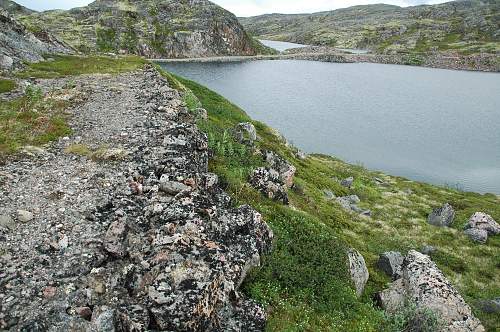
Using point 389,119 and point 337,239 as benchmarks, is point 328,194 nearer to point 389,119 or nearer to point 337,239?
point 337,239

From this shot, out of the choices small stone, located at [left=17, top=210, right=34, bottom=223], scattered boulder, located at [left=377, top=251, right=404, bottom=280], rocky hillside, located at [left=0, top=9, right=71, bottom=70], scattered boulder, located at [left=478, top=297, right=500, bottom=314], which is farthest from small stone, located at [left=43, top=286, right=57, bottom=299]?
rocky hillside, located at [left=0, top=9, right=71, bottom=70]

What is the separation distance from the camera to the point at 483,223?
4478cm

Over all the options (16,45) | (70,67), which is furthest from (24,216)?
(16,45)

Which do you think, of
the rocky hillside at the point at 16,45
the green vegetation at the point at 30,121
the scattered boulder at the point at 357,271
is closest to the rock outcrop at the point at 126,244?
the green vegetation at the point at 30,121

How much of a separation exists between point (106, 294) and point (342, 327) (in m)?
11.0

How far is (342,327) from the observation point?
19.1 m

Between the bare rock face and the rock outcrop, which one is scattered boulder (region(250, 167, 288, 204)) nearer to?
the rock outcrop

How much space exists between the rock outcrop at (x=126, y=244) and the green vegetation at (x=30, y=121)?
73.2 inches

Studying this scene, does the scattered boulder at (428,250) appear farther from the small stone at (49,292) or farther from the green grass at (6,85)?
the green grass at (6,85)

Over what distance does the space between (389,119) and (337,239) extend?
8440 centimetres

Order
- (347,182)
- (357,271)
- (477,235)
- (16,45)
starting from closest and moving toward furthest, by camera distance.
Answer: (357,271), (477,235), (347,182), (16,45)

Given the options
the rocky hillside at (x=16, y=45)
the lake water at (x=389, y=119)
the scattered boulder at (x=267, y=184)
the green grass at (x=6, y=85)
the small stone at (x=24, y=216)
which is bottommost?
the lake water at (x=389, y=119)

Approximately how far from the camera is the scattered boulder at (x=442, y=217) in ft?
152

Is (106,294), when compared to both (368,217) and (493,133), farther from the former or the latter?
(493,133)
